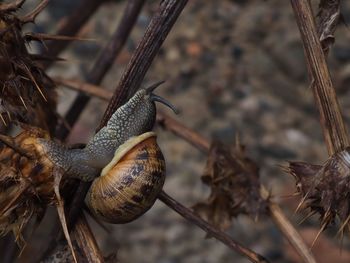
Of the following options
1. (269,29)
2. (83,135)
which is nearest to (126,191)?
(83,135)

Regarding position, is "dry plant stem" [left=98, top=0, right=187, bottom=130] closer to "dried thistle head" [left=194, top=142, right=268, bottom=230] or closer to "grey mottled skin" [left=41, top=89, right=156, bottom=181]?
"grey mottled skin" [left=41, top=89, right=156, bottom=181]

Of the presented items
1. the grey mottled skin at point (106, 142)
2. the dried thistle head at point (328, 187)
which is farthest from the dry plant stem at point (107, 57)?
the dried thistle head at point (328, 187)

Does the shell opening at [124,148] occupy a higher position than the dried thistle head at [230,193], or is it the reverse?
the shell opening at [124,148]

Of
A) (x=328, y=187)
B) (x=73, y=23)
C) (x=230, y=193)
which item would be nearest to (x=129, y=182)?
(x=328, y=187)

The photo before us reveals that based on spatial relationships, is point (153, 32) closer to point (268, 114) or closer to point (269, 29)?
point (268, 114)

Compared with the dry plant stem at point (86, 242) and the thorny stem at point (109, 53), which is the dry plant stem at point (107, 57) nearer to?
the thorny stem at point (109, 53)

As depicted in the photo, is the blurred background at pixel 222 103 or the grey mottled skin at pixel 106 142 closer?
the grey mottled skin at pixel 106 142
